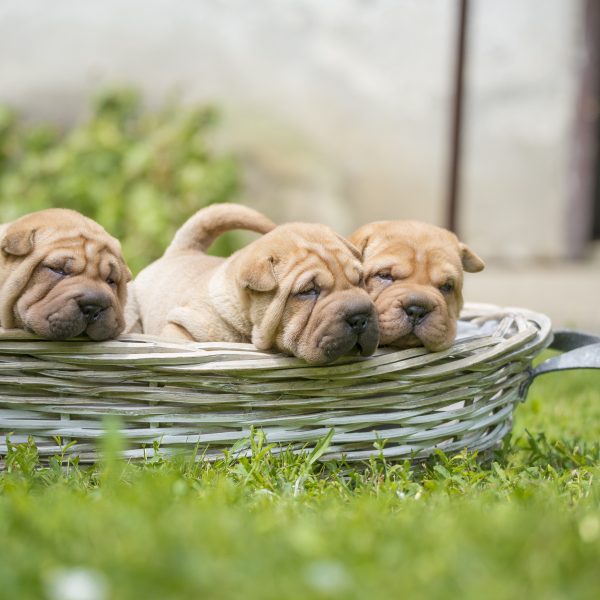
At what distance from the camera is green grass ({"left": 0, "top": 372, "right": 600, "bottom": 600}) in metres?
1.87

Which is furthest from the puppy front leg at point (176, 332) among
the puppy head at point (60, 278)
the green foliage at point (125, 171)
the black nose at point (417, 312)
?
the green foliage at point (125, 171)

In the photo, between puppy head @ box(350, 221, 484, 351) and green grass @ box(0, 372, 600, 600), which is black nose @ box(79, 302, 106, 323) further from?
puppy head @ box(350, 221, 484, 351)

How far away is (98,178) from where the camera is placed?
30.0ft

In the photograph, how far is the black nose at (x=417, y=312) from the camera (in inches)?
141

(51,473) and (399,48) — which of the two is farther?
(399,48)

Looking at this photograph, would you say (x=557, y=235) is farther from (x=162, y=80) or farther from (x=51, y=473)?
(x=51, y=473)

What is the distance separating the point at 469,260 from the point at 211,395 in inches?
61.4

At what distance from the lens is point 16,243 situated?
11.5 feet

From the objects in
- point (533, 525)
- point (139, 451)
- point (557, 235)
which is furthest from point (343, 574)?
point (557, 235)

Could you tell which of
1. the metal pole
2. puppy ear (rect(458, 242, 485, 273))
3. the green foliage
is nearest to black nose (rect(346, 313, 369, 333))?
puppy ear (rect(458, 242, 485, 273))

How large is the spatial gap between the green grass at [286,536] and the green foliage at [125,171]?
208 inches

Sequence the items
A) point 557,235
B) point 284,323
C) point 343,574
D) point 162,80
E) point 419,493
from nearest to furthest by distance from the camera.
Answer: point 343,574 → point 419,493 → point 284,323 → point 162,80 → point 557,235

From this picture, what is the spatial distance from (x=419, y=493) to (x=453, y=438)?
0.64m

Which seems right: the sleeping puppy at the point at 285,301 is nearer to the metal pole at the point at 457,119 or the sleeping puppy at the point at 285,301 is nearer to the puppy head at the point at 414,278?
the puppy head at the point at 414,278
